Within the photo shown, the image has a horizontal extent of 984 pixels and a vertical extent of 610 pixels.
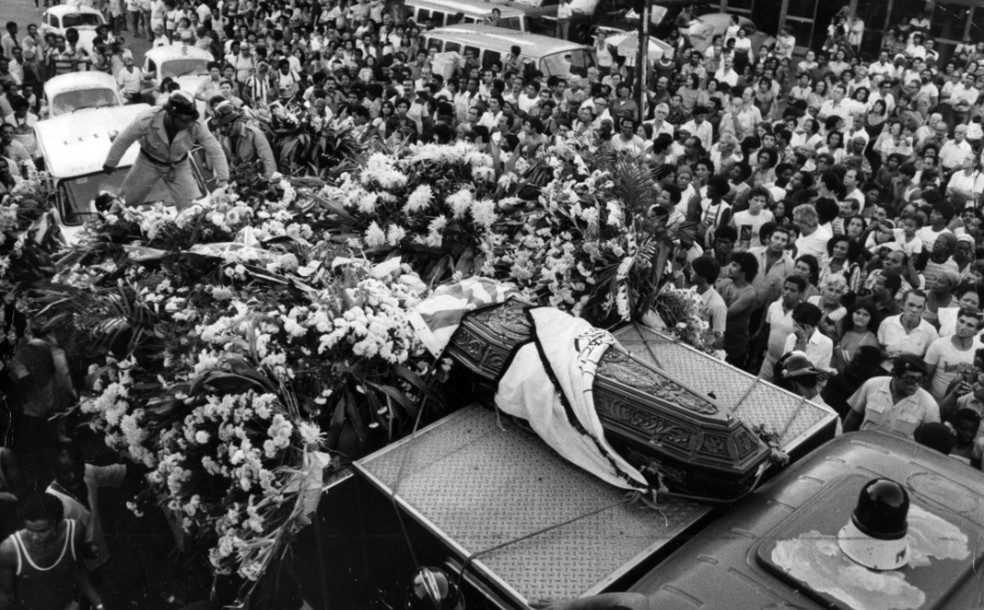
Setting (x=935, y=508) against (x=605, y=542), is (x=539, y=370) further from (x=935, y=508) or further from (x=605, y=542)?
(x=935, y=508)

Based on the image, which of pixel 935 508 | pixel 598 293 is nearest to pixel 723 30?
pixel 598 293

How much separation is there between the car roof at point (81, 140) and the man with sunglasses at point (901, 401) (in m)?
6.97

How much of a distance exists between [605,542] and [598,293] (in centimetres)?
193

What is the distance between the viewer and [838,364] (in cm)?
663

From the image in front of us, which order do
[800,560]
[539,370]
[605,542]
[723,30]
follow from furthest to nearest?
[723,30], [539,370], [605,542], [800,560]

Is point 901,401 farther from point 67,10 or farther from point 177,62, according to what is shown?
point 67,10

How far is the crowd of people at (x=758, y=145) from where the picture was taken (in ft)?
20.9

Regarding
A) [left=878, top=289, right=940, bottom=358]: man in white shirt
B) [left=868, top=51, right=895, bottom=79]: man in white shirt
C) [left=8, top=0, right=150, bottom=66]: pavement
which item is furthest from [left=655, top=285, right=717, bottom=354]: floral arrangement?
[left=8, top=0, right=150, bottom=66]: pavement

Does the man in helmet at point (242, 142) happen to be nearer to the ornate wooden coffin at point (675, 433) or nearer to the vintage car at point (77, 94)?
the vintage car at point (77, 94)

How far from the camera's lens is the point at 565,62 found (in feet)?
55.7

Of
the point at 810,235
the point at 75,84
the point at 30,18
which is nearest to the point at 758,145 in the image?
the point at 810,235

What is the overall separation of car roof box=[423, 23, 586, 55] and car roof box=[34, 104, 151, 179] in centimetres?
861

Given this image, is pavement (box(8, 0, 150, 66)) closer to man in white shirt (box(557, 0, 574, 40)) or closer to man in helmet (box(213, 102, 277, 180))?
man in white shirt (box(557, 0, 574, 40))

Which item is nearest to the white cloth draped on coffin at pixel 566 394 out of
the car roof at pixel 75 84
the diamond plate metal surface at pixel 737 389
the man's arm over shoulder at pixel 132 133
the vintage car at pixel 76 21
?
the diamond plate metal surface at pixel 737 389
